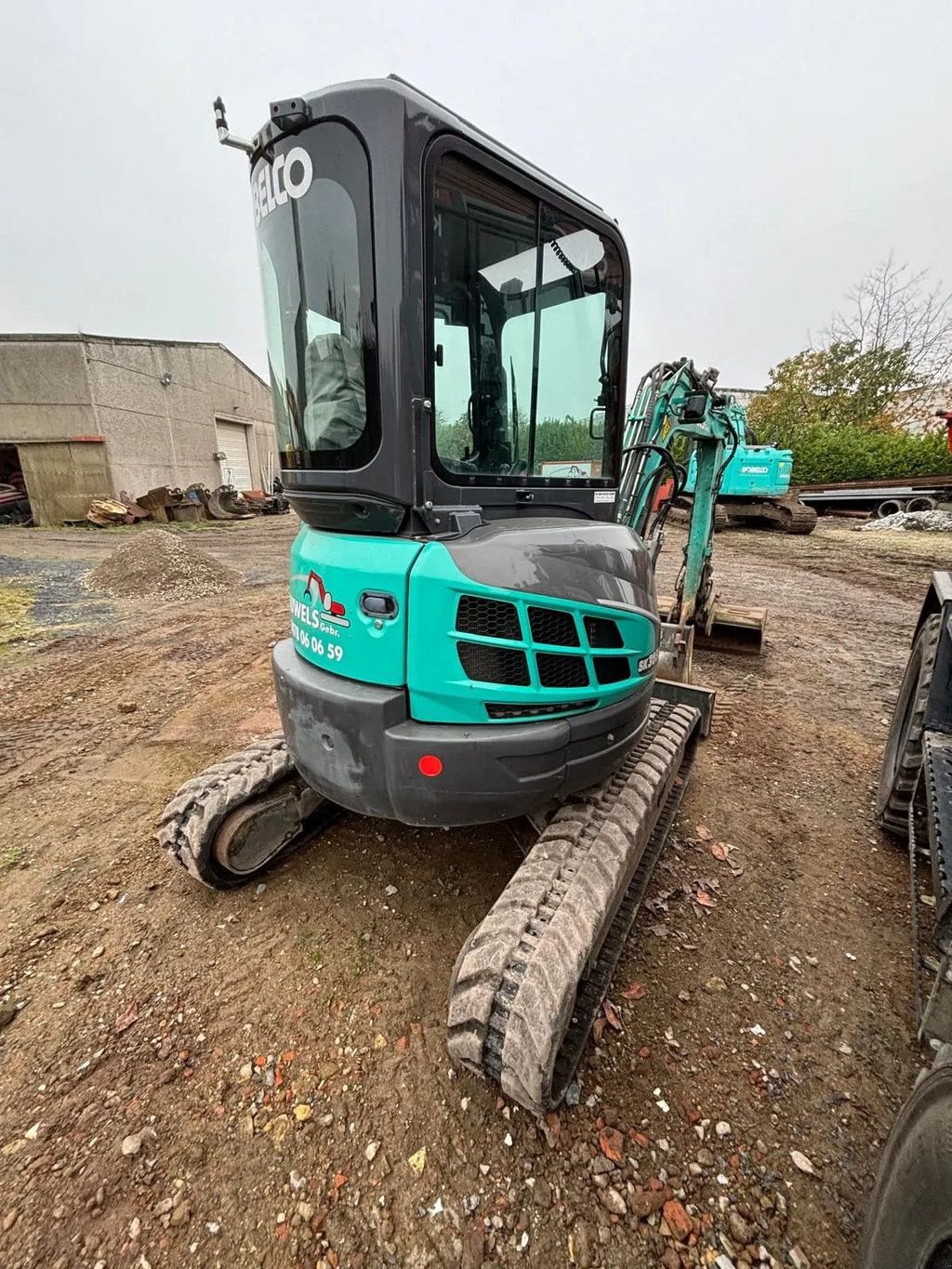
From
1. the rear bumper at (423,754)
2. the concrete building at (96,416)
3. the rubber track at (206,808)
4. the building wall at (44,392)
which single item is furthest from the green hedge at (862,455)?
the building wall at (44,392)

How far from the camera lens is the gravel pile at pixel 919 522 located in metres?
14.6

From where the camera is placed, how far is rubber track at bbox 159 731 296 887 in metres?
2.29

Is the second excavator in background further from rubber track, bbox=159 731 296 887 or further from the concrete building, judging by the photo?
the concrete building

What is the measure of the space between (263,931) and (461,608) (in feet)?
5.44

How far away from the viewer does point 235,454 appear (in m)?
24.1

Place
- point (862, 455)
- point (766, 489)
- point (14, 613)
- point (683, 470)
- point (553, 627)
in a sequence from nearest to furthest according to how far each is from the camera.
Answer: point (553, 627), point (683, 470), point (14, 613), point (766, 489), point (862, 455)

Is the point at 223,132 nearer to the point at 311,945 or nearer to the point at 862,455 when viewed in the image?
the point at 311,945

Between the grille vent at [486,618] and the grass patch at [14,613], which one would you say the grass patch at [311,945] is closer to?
the grille vent at [486,618]

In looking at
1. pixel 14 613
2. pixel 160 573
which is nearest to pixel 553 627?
pixel 14 613

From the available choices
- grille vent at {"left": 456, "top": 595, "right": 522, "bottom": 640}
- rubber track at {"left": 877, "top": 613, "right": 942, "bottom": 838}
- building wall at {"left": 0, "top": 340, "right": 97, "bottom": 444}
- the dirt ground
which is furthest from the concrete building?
rubber track at {"left": 877, "top": 613, "right": 942, "bottom": 838}

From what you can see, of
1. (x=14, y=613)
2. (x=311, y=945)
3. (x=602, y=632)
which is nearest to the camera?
(x=602, y=632)

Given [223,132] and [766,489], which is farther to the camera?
[766,489]

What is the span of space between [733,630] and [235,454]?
77.3ft

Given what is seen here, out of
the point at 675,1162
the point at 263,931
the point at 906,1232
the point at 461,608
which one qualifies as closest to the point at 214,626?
the point at 263,931
